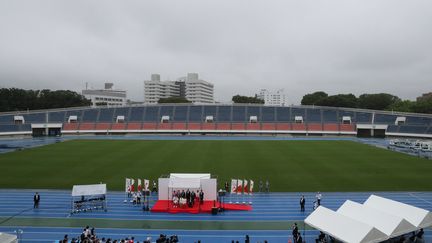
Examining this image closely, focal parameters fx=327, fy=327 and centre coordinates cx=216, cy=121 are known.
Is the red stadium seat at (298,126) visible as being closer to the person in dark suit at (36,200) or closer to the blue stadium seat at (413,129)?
the blue stadium seat at (413,129)

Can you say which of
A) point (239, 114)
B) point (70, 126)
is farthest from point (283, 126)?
point (70, 126)

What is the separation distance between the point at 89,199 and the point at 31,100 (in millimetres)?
75434

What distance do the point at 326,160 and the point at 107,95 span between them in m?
127

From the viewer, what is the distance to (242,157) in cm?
3375

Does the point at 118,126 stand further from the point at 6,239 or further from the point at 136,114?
the point at 6,239

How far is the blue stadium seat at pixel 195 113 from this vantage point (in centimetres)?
6641

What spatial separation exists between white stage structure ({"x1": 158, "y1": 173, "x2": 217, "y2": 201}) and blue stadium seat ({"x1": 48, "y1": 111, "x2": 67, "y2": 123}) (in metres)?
53.0

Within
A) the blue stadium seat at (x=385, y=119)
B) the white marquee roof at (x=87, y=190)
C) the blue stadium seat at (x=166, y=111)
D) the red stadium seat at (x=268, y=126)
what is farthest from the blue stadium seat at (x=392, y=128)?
the white marquee roof at (x=87, y=190)

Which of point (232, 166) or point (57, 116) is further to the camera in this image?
point (57, 116)

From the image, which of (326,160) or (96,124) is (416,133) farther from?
(96,124)

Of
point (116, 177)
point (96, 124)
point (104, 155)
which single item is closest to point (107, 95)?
point (96, 124)

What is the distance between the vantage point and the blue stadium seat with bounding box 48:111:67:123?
64500 millimetres

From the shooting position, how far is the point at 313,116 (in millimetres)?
66188

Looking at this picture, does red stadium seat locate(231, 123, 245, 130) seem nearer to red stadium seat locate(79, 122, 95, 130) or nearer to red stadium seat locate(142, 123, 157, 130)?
red stadium seat locate(142, 123, 157, 130)
